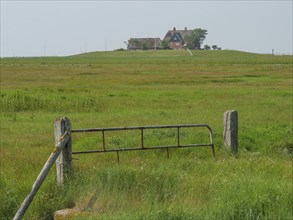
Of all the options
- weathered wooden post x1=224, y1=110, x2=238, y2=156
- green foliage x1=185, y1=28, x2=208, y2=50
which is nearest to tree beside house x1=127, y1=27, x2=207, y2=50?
green foliage x1=185, y1=28, x2=208, y2=50

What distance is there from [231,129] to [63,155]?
3728mm

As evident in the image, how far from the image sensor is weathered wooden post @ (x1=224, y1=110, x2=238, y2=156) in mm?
10031

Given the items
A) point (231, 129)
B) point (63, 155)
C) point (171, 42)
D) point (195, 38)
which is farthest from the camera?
point (171, 42)

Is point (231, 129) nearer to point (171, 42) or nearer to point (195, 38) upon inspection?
point (195, 38)

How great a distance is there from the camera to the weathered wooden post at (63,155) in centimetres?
807

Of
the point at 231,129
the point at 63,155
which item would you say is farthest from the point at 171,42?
the point at 63,155

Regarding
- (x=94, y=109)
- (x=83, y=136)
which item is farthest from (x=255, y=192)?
(x=94, y=109)

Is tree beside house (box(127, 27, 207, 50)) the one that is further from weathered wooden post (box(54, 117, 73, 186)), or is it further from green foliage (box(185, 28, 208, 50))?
weathered wooden post (box(54, 117, 73, 186))

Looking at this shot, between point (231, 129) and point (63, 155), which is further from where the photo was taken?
point (231, 129)

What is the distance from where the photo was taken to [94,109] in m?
23.9

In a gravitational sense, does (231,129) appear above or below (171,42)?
A: below

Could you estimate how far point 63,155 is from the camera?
814cm

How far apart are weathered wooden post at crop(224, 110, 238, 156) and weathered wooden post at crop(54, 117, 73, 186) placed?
3.51m

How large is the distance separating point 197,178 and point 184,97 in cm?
2126
